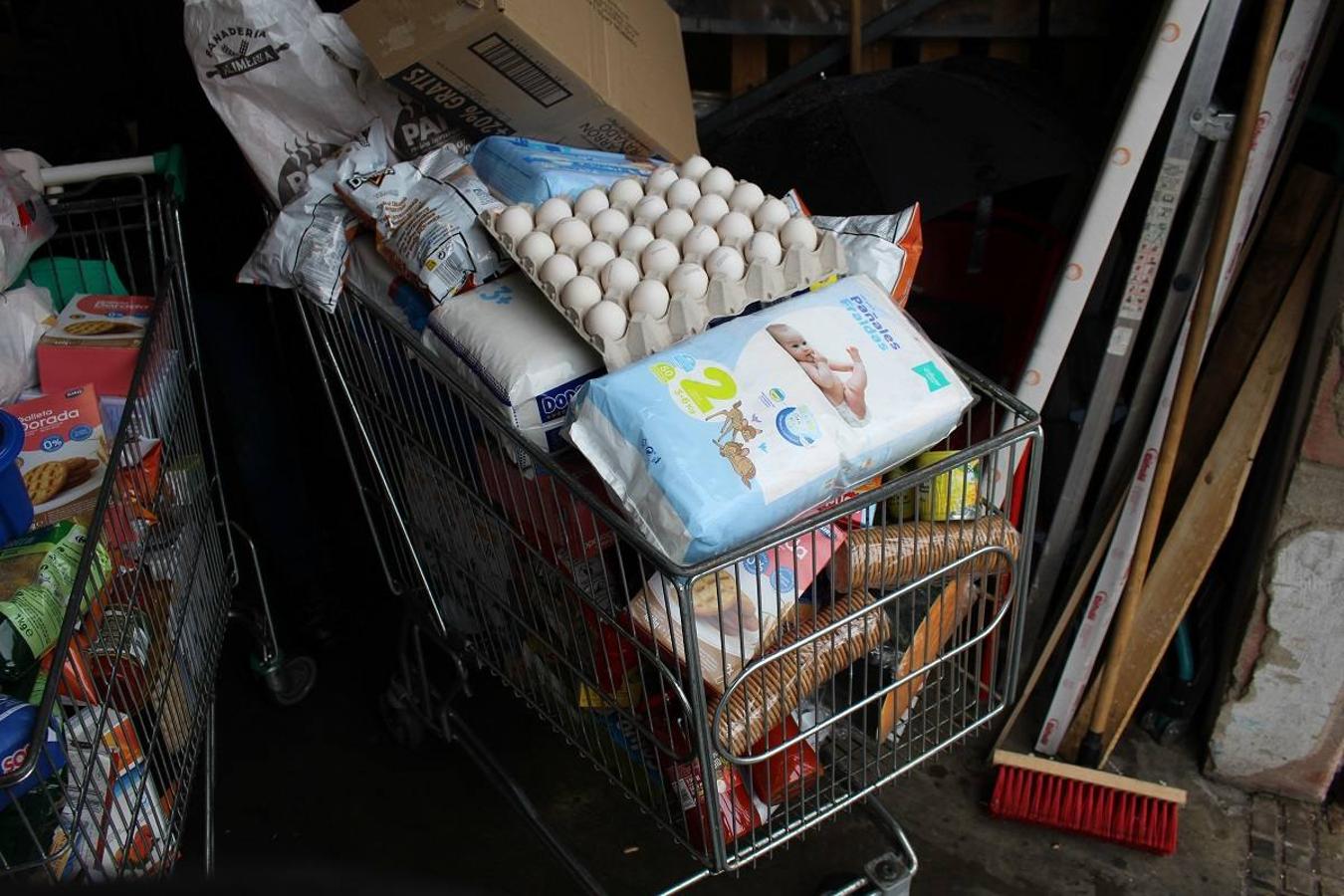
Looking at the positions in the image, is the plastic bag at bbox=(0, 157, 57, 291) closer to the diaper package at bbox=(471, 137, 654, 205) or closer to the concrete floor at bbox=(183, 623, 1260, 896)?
the diaper package at bbox=(471, 137, 654, 205)

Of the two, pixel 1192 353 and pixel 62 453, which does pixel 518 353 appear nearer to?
pixel 62 453

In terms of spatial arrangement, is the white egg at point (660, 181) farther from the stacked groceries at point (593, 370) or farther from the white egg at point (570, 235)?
the white egg at point (570, 235)

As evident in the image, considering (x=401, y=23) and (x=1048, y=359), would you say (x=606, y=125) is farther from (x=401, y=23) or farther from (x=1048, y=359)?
(x=1048, y=359)

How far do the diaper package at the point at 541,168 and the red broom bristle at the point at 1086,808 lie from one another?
1.45 metres

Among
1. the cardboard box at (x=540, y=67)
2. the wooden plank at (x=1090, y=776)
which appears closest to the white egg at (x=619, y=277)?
the cardboard box at (x=540, y=67)

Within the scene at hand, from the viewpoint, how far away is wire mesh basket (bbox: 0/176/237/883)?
4.79 ft

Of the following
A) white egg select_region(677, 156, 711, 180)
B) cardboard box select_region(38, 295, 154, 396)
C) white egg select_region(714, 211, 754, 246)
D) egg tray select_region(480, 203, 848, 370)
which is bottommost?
cardboard box select_region(38, 295, 154, 396)

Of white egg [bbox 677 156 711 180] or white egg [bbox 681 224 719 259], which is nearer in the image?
white egg [bbox 681 224 719 259]

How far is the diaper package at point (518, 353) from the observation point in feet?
5.25

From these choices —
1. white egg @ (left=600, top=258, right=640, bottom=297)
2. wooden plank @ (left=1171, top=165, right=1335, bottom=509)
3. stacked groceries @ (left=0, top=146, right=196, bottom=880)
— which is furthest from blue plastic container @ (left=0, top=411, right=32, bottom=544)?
wooden plank @ (left=1171, top=165, right=1335, bottom=509)

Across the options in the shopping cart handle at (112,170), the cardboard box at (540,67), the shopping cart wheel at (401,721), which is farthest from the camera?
the shopping cart wheel at (401,721)

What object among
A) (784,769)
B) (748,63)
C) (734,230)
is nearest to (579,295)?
(734,230)

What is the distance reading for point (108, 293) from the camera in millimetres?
2201

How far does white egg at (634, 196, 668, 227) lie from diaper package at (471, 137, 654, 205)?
0.14m
